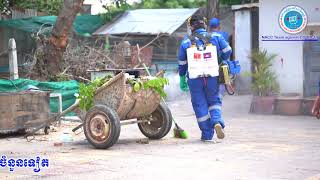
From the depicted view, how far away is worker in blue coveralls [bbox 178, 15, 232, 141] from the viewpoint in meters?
8.85

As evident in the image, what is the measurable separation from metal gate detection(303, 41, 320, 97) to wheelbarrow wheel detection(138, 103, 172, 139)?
17.9ft

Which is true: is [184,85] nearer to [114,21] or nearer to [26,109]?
[26,109]

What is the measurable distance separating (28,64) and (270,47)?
21.2 ft

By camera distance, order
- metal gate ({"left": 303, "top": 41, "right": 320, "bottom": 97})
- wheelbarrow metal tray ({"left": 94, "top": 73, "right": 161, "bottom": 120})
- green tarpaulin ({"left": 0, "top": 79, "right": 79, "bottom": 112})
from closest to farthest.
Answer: wheelbarrow metal tray ({"left": 94, "top": 73, "right": 161, "bottom": 120}) < green tarpaulin ({"left": 0, "top": 79, "right": 79, "bottom": 112}) < metal gate ({"left": 303, "top": 41, "right": 320, "bottom": 97})

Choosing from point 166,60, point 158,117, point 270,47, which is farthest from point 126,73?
point 166,60

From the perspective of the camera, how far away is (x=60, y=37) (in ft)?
47.1

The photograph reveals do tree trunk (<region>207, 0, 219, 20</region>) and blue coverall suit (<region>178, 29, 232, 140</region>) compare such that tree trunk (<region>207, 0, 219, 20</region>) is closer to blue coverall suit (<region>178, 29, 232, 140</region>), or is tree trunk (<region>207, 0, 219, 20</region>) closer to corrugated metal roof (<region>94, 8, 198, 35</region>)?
corrugated metal roof (<region>94, 8, 198, 35</region>)

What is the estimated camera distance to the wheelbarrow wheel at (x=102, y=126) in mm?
8219

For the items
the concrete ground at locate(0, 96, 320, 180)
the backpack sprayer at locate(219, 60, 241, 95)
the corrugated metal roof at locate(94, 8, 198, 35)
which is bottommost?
the concrete ground at locate(0, 96, 320, 180)

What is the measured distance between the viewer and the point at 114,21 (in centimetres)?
2244

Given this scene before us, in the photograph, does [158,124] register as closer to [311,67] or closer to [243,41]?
[311,67]
